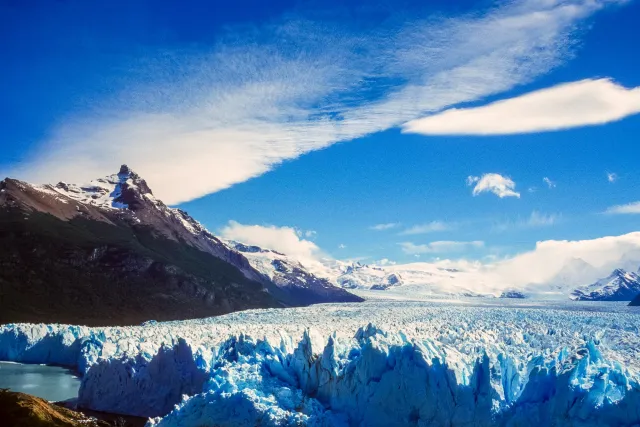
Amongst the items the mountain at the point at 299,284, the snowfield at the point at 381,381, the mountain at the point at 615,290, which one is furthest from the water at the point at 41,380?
the mountain at the point at 615,290

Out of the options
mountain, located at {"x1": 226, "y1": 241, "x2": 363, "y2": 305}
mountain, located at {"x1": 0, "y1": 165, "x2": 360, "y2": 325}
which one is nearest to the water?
mountain, located at {"x1": 0, "y1": 165, "x2": 360, "y2": 325}

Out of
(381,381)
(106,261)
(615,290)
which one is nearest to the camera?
(381,381)

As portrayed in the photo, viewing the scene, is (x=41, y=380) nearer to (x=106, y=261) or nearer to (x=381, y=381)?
(x=381, y=381)

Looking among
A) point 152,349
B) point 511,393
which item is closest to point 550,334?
point 511,393

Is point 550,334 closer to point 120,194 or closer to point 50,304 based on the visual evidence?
point 50,304

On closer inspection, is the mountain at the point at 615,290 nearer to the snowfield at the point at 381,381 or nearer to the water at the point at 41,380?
the water at the point at 41,380

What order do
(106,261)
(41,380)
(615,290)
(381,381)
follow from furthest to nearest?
(615,290), (106,261), (41,380), (381,381)

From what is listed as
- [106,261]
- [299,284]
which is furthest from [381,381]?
[299,284]

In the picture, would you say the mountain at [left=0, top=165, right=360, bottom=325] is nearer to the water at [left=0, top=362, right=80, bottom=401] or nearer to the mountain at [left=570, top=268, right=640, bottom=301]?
the water at [left=0, top=362, right=80, bottom=401]
